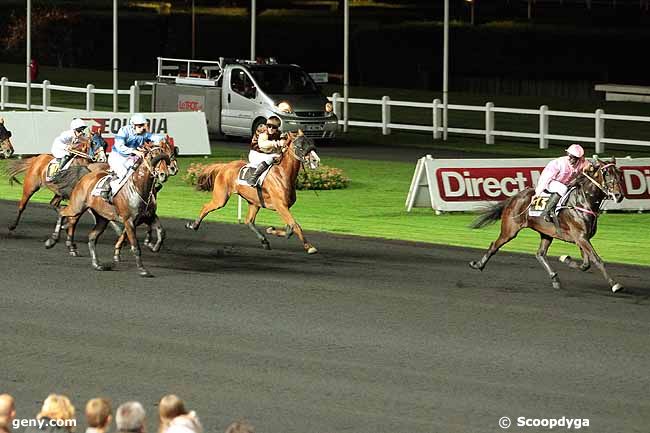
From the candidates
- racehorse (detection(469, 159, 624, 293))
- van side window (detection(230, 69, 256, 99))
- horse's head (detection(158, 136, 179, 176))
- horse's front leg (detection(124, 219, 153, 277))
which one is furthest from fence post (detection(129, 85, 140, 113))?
racehorse (detection(469, 159, 624, 293))

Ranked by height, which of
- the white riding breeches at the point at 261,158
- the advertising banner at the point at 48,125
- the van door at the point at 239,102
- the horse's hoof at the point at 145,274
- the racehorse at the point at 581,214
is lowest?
the horse's hoof at the point at 145,274

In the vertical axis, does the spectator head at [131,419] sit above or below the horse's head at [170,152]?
below

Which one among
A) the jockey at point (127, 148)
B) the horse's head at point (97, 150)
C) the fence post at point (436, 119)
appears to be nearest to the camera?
the jockey at point (127, 148)

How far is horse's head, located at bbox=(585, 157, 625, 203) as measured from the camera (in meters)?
17.1

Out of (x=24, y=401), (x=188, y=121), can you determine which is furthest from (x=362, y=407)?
(x=188, y=121)

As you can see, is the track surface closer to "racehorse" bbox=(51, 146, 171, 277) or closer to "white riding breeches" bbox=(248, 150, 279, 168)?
"racehorse" bbox=(51, 146, 171, 277)

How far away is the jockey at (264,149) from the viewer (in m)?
20.5

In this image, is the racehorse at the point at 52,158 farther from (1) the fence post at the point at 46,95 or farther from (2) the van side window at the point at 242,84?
(1) the fence post at the point at 46,95

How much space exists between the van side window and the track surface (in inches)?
629

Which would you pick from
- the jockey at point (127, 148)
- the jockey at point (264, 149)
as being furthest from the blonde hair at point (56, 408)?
the jockey at point (264, 149)

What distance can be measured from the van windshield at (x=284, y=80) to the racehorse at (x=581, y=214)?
19.2 metres

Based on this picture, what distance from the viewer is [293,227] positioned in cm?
1991

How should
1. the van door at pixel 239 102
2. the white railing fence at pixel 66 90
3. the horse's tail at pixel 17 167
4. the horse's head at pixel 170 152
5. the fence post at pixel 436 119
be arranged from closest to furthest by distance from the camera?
the horse's head at pixel 170 152
the horse's tail at pixel 17 167
the van door at pixel 239 102
the fence post at pixel 436 119
the white railing fence at pixel 66 90

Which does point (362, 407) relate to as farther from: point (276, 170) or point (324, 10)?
point (324, 10)
